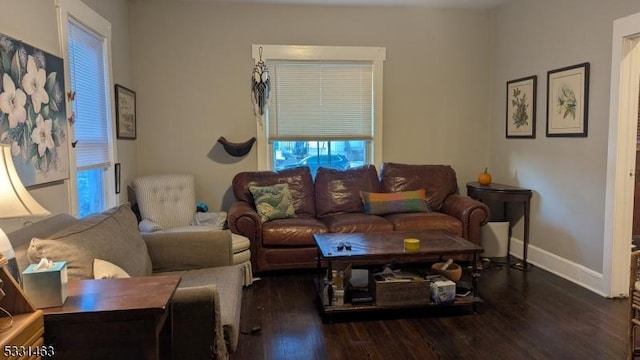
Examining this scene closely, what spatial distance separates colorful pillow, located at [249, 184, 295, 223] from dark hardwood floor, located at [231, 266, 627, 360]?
29.9 inches

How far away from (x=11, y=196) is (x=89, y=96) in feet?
7.09

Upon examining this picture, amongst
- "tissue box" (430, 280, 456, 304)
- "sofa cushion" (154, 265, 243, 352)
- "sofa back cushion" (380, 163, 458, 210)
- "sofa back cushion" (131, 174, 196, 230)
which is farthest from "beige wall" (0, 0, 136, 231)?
"sofa back cushion" (380, 163, 458, 210)

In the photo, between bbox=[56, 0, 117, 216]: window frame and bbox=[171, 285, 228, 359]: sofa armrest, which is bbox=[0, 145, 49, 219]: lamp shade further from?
bbox=[56, 0, 117, 216]: window frame

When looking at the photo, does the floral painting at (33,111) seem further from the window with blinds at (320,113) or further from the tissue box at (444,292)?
the tissue box at (444,292)

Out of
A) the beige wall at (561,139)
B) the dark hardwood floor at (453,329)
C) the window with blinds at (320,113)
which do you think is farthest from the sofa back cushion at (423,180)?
the dark hardwood floor at (453,329)

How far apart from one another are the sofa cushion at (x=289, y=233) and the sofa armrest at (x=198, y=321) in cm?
199

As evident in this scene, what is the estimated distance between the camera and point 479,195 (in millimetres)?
4688

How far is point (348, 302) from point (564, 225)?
2.21 m

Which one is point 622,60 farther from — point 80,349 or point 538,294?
point 80,349

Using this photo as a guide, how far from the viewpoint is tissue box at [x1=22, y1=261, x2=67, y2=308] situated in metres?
1.53

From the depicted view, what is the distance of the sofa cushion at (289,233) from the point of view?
13.1 ft

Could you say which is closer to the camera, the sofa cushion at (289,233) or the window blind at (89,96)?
the window blind at (89,96)

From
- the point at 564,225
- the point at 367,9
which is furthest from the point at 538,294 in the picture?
the point at 367,9

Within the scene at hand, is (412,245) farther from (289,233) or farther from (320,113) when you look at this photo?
(320,113)
